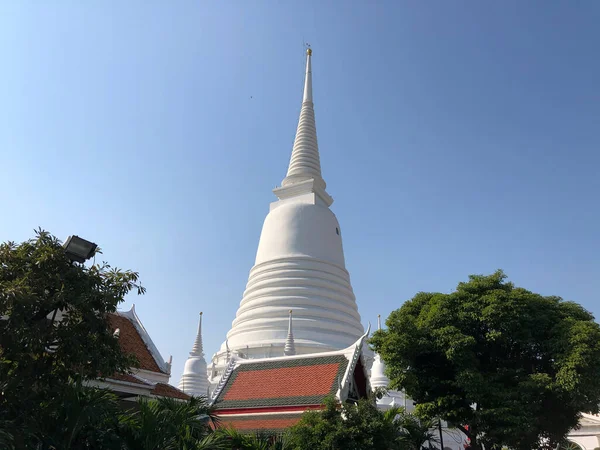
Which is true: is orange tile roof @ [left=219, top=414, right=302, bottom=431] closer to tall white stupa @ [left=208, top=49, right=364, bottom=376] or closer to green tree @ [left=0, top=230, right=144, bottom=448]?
green tree @ [left=0, top=230, right=144, bottom=448]

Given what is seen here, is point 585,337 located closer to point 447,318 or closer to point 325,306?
point 447,318

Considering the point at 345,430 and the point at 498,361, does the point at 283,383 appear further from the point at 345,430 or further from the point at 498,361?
the point at 498,361

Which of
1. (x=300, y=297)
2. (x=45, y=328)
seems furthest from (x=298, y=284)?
(x=45, y=328)

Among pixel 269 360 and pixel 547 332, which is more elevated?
pixel 547 332

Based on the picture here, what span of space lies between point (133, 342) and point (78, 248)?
22.1 ft

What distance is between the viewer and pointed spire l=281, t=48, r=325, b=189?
32.9m

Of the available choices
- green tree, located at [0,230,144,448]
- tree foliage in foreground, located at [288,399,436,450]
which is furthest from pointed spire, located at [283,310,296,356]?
green tree, located at [0,230,144,448]

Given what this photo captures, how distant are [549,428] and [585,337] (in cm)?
332

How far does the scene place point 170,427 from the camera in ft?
26.1

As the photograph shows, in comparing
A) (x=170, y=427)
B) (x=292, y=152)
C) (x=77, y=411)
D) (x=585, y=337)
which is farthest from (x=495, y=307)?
(x=292, y=152)

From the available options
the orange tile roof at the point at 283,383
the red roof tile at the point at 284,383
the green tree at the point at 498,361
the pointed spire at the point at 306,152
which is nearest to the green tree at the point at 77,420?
the orange tile roof at the point at 283,383

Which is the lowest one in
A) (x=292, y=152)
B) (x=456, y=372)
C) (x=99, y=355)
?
(x=99, y=355)

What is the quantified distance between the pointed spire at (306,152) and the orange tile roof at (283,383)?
62.6ft

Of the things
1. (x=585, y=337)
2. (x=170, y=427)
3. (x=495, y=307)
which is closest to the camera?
(x=170, y=427)
